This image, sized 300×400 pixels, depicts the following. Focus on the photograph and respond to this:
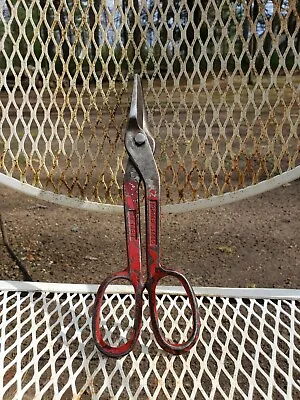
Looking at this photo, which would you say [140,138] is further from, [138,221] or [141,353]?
[141,353]

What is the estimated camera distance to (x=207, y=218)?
2041mm

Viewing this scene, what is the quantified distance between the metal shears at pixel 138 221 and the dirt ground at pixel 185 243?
87 centimetres

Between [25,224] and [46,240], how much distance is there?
209mm

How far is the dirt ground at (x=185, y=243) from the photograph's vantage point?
158 cm

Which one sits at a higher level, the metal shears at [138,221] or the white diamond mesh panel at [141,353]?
the metal shears at [138,221]

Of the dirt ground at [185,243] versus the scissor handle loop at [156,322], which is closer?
the scissor handle loop at [156,322]

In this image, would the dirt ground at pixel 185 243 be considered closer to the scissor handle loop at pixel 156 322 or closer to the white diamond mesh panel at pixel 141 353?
the white diamond mesh panel at pixel 141 353

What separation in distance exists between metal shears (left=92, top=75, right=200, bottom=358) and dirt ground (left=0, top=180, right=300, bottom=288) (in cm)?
87

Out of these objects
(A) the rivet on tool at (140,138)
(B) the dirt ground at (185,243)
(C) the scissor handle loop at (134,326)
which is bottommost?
(B) the dirt ground at (185,243)

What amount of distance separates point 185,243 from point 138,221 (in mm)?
1185

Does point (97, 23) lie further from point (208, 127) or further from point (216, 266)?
point (216, 266)

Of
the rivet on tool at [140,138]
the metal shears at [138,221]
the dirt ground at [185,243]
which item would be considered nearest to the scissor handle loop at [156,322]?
the metal shears at [138,221]

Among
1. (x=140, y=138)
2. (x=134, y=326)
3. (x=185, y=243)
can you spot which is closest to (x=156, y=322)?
(x=134, y=326)

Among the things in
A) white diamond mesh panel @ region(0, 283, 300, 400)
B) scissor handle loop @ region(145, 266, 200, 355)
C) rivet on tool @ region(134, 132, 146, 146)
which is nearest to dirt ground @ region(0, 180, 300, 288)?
white diamond mesh panel @ region(0, 283, 300, 400)
